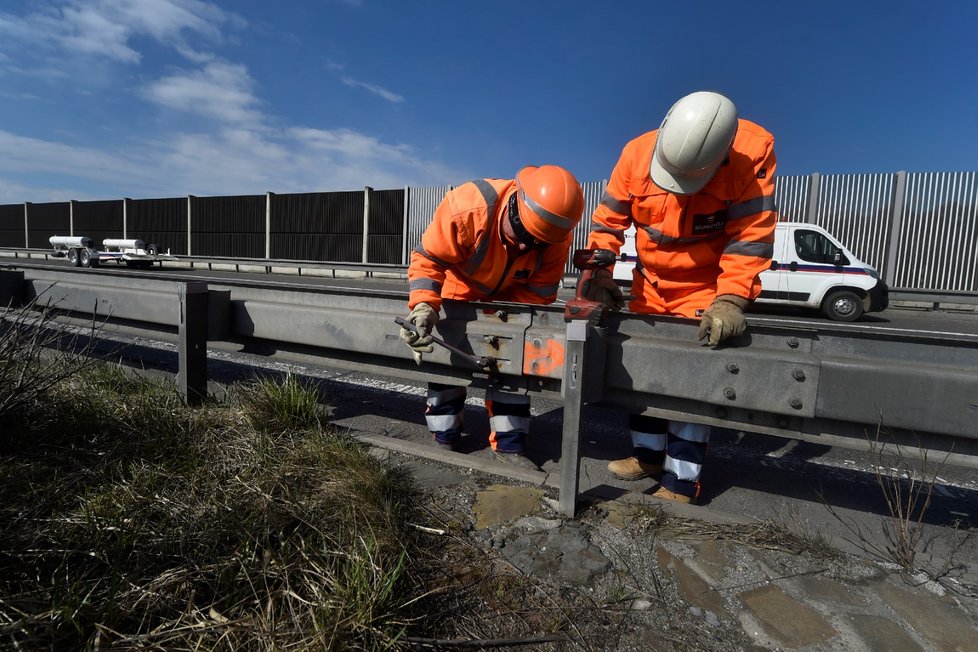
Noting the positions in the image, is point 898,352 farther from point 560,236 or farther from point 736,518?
point 560,236

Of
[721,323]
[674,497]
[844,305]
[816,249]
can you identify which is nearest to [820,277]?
[816,249]

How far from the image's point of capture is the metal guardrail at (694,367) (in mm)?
1782

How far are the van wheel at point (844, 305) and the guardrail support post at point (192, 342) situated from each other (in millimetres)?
12353

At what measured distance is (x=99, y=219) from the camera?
108ft

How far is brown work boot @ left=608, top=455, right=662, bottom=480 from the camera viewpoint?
8.77 ft

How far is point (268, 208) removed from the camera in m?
26.9

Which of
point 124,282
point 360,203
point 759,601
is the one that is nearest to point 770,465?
point 759,601

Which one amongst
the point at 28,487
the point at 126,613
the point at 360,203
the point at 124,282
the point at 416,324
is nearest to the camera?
the point at 126,613

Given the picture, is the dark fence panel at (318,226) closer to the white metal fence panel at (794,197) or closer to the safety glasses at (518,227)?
→ the white metal fence panel at (794,197)

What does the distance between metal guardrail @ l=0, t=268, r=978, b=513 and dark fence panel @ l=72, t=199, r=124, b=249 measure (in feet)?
120

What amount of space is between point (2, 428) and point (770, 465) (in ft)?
11.5

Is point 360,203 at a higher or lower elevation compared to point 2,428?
higher

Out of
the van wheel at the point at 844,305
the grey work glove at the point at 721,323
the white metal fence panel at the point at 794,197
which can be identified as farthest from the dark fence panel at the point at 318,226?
the grey work glove at the point at 721,323

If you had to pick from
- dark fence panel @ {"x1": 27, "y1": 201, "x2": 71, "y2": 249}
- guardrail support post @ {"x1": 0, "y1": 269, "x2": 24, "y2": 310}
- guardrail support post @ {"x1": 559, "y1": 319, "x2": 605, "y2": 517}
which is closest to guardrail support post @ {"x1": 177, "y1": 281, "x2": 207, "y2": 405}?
guardrail support post @ {"x1": 0, "y1": 269, "x2": 24, "y2": 310}
